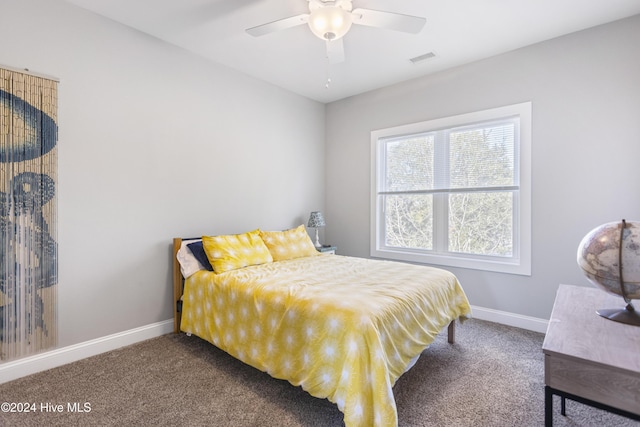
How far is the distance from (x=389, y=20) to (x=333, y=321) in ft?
6.45

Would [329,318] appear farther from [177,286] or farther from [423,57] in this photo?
[423,57]

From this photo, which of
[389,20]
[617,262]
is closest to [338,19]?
[389,20]

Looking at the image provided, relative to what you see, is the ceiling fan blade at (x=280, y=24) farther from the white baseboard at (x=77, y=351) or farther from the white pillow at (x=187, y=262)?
the white baseboard at (x=77, y=351)

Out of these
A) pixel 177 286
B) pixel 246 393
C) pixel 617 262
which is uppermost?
pixel 617 262

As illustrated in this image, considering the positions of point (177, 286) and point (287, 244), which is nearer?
point (177, 286)

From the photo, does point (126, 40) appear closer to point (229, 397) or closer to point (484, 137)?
point (229, 397)

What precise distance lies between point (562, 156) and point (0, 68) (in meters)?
4.52

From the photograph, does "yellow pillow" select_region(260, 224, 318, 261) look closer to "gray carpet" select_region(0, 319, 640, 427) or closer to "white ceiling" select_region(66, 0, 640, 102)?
"gray carpet" select_region(0, 319, 640, 427)

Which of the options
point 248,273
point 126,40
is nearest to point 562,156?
point 248,273

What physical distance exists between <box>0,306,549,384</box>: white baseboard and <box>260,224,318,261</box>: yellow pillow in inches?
47.9

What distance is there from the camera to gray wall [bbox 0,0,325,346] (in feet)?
7.64

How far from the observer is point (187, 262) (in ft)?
9.19

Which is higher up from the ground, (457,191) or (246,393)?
(457,191)

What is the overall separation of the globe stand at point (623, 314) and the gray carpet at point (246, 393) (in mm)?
755
